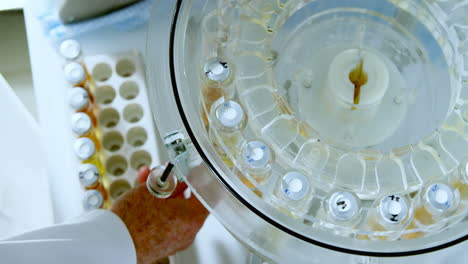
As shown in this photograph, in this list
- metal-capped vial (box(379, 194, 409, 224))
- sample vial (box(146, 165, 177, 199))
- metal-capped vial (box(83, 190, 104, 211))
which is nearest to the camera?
metal-capped vial (box(379, 194, 409, 224))

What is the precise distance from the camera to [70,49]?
94cm

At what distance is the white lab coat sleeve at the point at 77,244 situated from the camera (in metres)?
0.60

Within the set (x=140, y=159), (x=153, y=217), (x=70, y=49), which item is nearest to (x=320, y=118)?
(x=153, y=217)

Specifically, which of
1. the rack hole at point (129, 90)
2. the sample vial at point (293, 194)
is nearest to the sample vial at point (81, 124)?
the rack hole at point (129, 90)

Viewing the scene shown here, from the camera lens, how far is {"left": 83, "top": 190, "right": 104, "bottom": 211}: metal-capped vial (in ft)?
2.86

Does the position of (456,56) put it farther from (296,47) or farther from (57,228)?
(57,228)

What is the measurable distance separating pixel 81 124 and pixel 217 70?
0.41 meters

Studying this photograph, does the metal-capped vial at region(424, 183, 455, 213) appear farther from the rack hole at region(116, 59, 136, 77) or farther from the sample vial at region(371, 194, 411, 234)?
the rack hole at region(116, 59, 136, 77)

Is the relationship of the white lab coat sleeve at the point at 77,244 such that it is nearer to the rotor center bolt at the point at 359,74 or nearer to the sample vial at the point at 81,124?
the sample vial at the point at 81,124

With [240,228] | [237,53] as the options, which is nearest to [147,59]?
[237,53]

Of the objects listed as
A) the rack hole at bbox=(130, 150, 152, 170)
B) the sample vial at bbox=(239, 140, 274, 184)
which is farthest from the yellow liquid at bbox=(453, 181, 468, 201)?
the rack hole at bbox=(130, 150, 152, 170)

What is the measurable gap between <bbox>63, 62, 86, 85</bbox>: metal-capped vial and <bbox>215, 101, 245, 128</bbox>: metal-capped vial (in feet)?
1.45

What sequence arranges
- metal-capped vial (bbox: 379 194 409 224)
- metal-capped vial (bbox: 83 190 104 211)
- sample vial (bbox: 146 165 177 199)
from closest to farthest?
metal-capped vial (bbox: 379 194 409 224) < sample vial (bbox: 146 165 177 199) < metal-capped vial (bbox: 83 190 104 211)

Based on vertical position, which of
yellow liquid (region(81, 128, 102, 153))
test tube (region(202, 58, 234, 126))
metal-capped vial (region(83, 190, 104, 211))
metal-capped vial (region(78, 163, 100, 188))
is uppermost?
test tube (region(202, 58, 234, 126))
